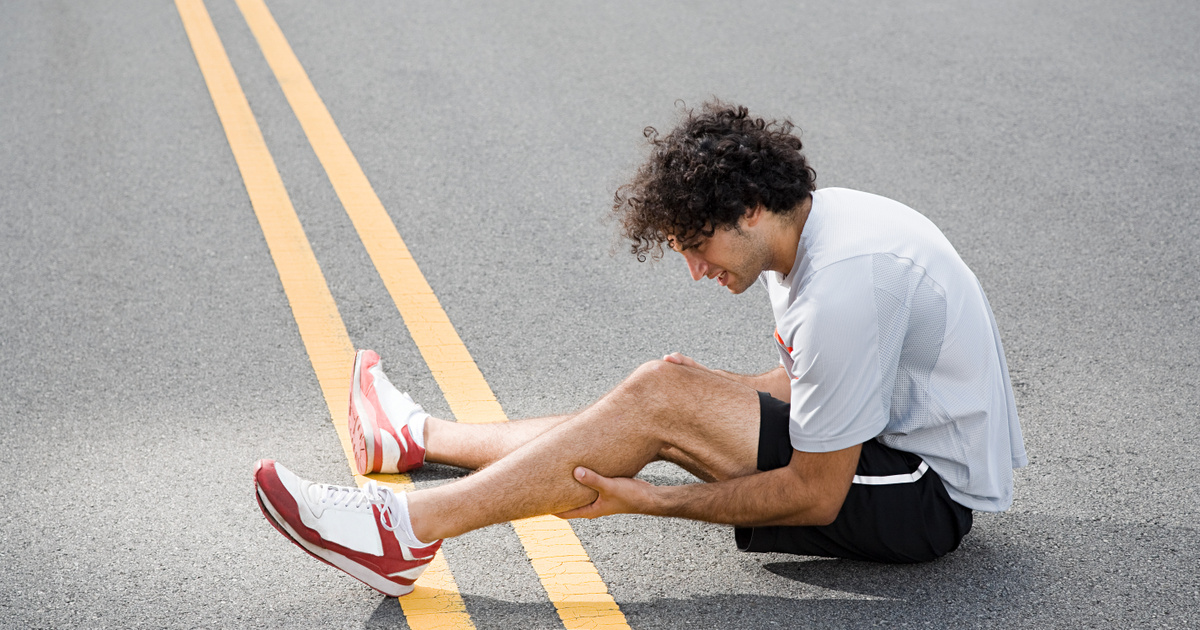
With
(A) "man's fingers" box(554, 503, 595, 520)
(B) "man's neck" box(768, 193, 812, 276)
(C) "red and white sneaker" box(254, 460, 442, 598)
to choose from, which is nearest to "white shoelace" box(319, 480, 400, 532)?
(C) "red and white sneaker" box(254, 460, 442, 598)

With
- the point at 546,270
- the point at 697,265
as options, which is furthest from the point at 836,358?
the point at 546,270

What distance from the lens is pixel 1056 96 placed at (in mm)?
6738

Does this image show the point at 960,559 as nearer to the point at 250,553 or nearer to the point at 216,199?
the point at 250,553

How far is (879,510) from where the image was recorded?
2818mm

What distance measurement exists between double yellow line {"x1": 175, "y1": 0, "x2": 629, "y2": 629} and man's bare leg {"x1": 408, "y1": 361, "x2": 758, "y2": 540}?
25 centimetres

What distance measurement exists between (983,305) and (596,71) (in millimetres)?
5018

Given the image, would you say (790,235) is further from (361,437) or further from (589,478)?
(361,437)

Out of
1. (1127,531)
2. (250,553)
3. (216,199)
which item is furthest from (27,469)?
(1127,531)

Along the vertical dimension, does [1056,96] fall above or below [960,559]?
above

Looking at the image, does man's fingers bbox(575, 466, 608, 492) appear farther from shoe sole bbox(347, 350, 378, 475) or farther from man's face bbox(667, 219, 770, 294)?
shoe sole bbox(347, 350, 378, 475)

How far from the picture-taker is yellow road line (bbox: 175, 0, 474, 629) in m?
2.90

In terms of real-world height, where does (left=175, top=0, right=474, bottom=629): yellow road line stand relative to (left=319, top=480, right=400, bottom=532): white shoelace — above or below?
below

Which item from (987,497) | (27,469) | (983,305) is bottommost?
(27,469)

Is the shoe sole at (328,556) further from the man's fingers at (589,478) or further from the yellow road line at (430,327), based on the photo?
the man's fingers at (589,478)
